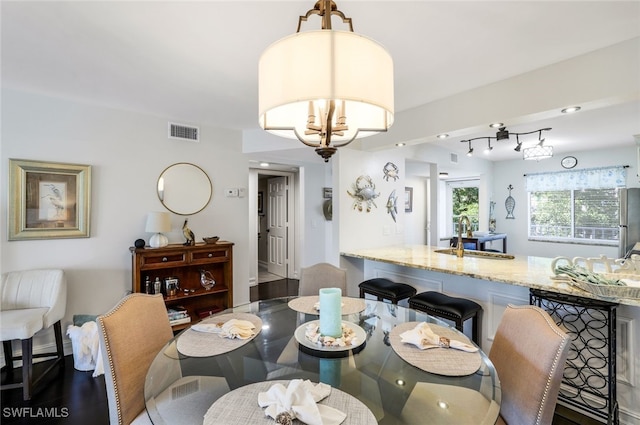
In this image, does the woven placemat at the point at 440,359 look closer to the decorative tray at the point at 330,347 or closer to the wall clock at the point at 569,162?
the decorative tray at the point at 330,347

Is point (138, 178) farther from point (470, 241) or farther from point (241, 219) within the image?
point (470, 241)

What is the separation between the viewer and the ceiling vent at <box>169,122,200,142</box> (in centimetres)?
331

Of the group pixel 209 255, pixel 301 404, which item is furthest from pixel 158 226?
pixel 301 404

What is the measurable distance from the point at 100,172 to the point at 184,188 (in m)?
0.78

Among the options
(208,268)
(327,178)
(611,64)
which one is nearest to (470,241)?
(327,178)

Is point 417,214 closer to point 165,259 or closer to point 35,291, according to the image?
point 165,259

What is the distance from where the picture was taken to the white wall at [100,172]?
2.57m

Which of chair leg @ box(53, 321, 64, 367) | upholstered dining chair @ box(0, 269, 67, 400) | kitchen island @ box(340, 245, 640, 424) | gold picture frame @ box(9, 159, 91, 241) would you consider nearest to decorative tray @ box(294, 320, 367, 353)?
kitchen island @ box(340, 245, 640, 424)

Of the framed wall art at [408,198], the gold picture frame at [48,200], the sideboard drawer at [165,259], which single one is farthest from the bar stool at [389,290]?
the framed wall art at [408,198]

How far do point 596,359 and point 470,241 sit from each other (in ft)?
10.2

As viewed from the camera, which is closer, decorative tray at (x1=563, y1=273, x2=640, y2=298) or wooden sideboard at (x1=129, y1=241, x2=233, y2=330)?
decorative tray at (x1=563, y1=273, x2=640, y2=298)

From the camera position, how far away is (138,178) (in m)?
3.12

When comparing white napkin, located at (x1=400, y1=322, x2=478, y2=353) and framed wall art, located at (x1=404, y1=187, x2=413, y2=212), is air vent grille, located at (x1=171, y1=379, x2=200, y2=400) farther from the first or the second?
framed wall art, located at (x1=404, y1=187, x2=413, y2=212)

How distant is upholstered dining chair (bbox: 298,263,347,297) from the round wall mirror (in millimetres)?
1726
